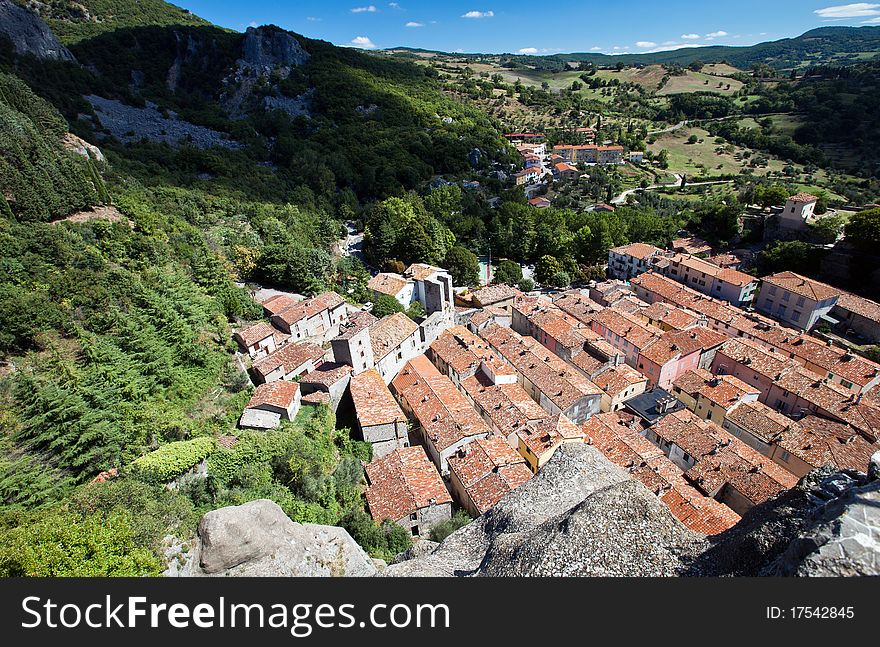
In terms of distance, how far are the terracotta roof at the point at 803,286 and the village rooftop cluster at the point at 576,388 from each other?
169 millimetres

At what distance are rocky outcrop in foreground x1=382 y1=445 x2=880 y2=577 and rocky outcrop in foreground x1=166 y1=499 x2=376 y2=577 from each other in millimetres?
2334

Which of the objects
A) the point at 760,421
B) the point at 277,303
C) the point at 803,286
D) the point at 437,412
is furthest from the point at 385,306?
the point at 803,286

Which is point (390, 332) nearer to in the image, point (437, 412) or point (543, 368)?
point (437, 412)

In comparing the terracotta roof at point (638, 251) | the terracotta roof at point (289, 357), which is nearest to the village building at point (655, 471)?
the terracotta roof at point (289, 357)

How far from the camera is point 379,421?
27312 mm

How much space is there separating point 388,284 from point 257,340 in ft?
56.6

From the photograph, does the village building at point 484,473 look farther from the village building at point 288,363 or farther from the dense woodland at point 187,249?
the village building at point 288,363

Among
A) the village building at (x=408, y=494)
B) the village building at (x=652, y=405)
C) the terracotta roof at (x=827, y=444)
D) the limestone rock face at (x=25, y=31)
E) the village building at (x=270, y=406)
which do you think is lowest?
the village building at (x=652, y=405)

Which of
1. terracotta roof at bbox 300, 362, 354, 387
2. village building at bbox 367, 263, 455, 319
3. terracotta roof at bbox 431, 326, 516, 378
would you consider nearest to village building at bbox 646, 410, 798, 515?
terracotta roof at bbox 431, 326, 516, 378

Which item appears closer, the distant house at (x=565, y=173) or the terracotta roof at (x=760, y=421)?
the terracotta roof at (x=760, y=421)

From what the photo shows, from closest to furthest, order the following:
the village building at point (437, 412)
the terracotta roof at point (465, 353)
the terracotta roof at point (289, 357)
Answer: the village building at point (437, 412)
the terracotta roof at point (289, 357)
the terracotta roof at point (465, 353)

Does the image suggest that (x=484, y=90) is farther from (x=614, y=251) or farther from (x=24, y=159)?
(x=24, y=159)

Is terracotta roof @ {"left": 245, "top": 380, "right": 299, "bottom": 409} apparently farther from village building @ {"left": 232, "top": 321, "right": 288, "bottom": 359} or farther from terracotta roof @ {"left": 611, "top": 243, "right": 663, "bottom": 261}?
terracotta roof @ {"left": 611, "top": 243, "right": 663, "bottom": 261}

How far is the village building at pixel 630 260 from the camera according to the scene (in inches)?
2296
